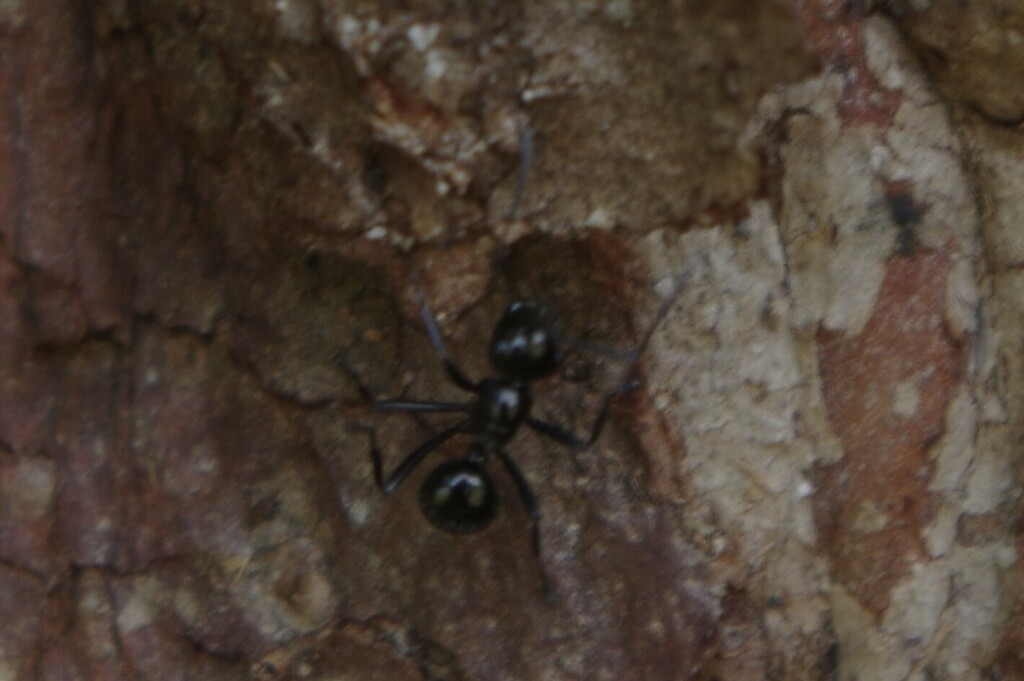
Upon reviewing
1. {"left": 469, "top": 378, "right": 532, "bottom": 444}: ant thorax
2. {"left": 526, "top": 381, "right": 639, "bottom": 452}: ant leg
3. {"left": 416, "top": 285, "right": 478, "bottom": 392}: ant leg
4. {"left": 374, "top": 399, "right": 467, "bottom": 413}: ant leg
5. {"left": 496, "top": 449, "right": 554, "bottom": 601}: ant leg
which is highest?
{"left": 416, "top": 285, "right": 478, "bottom": 392}: ant leg

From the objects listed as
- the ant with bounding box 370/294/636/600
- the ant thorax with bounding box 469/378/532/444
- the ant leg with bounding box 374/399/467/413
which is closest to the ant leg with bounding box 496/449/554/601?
the ant with bounding box 370/294/636/600

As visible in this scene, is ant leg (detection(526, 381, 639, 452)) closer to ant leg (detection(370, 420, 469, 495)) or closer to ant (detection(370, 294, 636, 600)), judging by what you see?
ant (detection(370, 294, 636, 600))

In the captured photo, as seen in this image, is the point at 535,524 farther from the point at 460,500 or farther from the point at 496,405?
the point at 496,405

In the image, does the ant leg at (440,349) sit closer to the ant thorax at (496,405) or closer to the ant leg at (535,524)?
the ant thorax at (496,405)

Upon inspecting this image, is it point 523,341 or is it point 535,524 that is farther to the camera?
point 535,524

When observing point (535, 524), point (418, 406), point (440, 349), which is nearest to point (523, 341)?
point (440, 349)

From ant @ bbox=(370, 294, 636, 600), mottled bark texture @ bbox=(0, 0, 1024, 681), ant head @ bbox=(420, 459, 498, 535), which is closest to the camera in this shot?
mottled bark texture @ bbox=(0, 0, 1024, 681)

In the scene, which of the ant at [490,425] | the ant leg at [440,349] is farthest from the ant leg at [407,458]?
the ant leg at [440,349]
